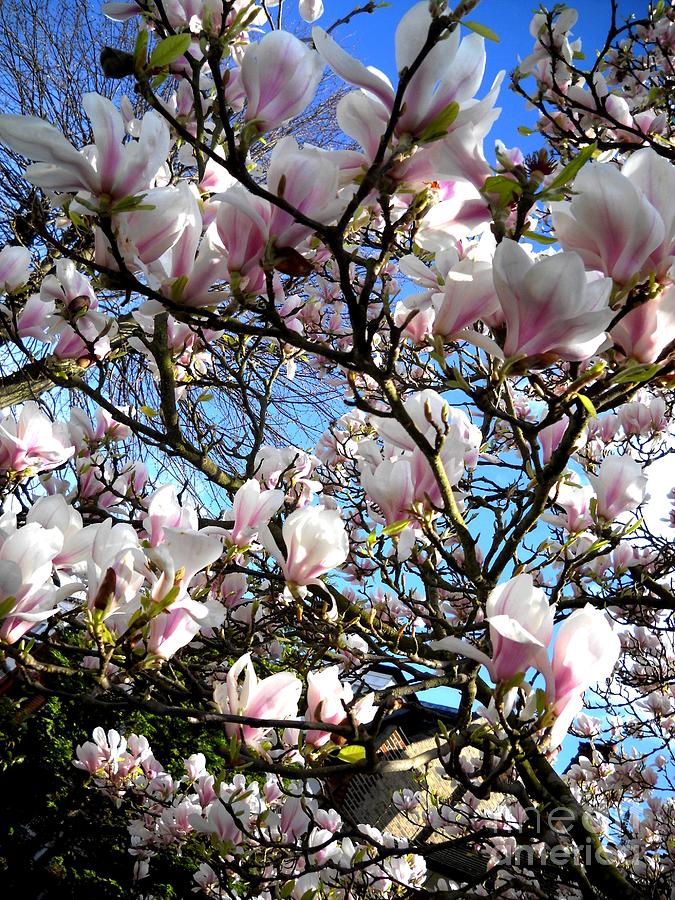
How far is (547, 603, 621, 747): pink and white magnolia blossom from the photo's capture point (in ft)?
3.00

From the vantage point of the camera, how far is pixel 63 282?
1.58 meters

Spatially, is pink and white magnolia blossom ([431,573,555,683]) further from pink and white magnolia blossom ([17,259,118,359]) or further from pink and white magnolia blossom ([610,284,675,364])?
pink and white magnolia blossom ([17,259,118,359])

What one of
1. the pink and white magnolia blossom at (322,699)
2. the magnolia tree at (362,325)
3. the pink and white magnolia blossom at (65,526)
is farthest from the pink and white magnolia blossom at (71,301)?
the pink and white magnolia blossom at (322,699)

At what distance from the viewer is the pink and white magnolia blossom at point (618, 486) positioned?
1697 millimetres

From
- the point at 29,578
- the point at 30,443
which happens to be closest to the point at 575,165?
the point at 29,578

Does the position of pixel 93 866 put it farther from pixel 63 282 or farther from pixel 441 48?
pixel 441 48

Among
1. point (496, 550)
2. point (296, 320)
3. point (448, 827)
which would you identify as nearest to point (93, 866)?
point (448, 827)

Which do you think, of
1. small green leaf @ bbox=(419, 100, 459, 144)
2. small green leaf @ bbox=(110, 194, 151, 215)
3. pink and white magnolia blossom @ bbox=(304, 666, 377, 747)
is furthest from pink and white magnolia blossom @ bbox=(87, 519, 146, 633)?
small green leaf @ bbox=(419, 100, 459, 144)

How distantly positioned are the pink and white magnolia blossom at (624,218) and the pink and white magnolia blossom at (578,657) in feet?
1.63

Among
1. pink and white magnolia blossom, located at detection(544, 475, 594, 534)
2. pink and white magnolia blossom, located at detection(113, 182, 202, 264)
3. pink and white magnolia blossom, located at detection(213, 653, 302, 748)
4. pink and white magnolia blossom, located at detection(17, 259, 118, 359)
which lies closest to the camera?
pink and white magnolia blossom, located at detection(113, 182, 202, 264)

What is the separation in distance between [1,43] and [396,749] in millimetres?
11096

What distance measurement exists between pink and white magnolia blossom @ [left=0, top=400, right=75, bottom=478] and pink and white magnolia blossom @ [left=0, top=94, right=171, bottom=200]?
95 cm

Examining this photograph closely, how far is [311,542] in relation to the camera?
4.45 ft

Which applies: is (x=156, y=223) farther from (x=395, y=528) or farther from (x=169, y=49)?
(x=395, y=528)
